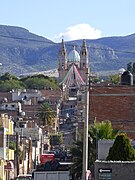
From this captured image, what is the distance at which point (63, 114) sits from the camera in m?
154

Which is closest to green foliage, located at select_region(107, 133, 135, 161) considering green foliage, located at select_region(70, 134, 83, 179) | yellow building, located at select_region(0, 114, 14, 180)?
green foliage, located at select_region(70, 134, 83, 179)

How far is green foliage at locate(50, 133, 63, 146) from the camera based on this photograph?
10944 centimetres

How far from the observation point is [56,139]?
371 ft

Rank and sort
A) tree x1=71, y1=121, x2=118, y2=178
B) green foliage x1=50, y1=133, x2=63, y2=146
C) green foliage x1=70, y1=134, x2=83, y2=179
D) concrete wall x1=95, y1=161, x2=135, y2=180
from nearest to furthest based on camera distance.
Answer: concrete wall x1=95, y1=161, x2=135, y2=180
tree x1=71, y1=121, x2=118, y2=178
green foliage x1=70, y1=134, x2=83, y2=179
green foliage x1=50, y1=133, x2=63, y2=146

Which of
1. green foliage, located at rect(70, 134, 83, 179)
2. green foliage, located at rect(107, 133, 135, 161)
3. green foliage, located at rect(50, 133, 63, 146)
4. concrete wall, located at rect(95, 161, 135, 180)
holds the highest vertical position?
green foliage, located at rect(107, 133, 135, 161)

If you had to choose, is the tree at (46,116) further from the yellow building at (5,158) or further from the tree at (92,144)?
the tree at (92,144)

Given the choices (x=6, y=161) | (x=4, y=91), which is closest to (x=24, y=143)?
(x=6, y=161)

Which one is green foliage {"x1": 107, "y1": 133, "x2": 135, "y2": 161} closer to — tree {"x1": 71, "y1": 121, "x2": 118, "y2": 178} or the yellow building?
tree {"x1": 71, "y1": 121, "x2": 118, "y2": 178}

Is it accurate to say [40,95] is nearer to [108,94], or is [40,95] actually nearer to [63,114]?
[63,114]

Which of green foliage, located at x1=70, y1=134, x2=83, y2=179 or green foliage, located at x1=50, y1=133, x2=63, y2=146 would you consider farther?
green foliage, located at x1=50, y1=133, x2=63, y2=146

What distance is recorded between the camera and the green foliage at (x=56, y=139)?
10944cm

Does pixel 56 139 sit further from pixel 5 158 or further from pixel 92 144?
pixel 92 144

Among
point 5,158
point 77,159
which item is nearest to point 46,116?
point 5,158

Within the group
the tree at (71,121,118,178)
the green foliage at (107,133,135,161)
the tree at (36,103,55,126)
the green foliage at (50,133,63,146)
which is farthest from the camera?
the tree at (36,103,55,126)
